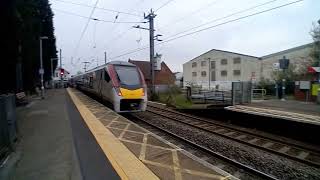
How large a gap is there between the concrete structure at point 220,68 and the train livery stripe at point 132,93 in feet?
152

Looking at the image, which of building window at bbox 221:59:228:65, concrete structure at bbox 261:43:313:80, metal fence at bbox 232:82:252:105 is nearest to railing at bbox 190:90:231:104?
metal fence at bbox 232:82:252:105

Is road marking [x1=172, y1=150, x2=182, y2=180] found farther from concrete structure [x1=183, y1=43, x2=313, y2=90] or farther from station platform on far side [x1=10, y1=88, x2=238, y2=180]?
concrete structure [x1=183, y1=43, x2=313, y2=90]

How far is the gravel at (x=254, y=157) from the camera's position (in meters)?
9.82

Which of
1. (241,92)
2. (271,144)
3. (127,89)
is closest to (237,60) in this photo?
(241,92)

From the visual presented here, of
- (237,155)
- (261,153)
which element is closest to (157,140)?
(237,155)

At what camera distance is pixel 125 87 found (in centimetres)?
1892

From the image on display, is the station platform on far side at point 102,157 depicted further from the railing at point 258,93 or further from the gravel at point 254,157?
the railing at point 258,93

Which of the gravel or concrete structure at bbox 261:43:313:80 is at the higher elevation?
concrete structure at bbox 261:43:313:80

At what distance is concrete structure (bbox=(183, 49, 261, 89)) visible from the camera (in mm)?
68656

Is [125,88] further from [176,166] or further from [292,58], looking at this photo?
[292,58]

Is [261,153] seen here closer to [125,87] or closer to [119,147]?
[119,147]

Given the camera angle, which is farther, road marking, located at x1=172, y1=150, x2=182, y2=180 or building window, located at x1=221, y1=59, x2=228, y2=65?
building window, located at x1=221, y1=59, x2=228, y2=65

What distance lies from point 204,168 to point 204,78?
73628 mm

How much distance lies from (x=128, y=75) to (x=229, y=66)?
5672cm
